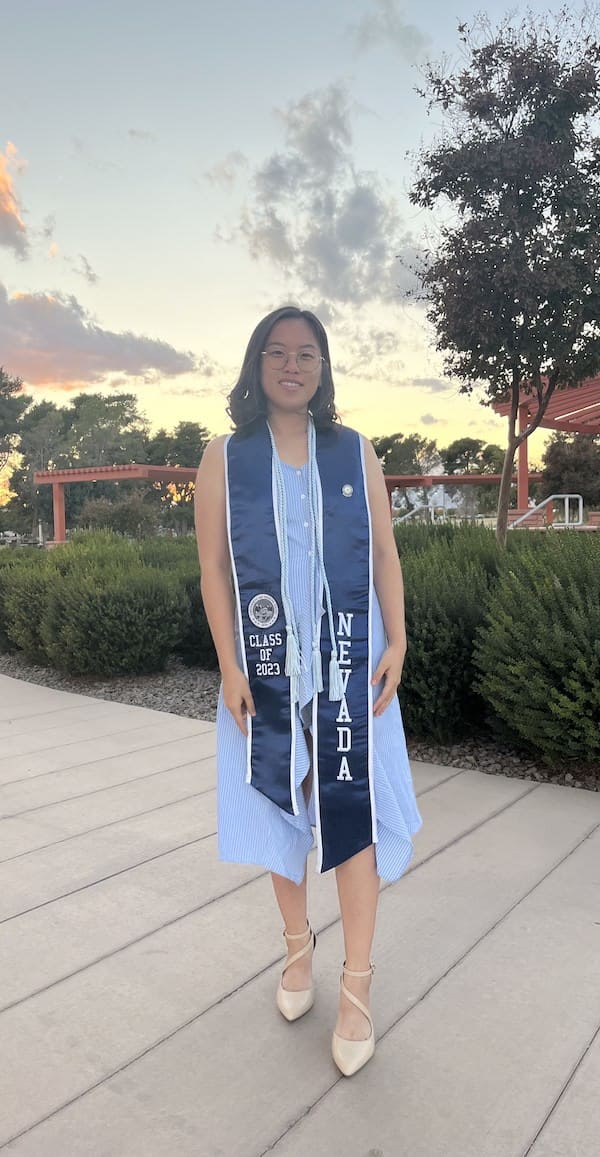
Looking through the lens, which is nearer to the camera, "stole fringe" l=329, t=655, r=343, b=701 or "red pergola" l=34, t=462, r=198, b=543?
"stole fringe" l=329, t=655, r=343, b=701

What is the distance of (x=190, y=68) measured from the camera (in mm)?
9125

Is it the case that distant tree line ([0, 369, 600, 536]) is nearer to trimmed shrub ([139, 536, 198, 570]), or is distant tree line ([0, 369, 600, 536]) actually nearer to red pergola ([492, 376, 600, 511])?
red pergola ([492, 376, 600, 511])

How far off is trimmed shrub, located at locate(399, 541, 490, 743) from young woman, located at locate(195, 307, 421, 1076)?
2.46m

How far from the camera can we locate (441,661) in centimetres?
447

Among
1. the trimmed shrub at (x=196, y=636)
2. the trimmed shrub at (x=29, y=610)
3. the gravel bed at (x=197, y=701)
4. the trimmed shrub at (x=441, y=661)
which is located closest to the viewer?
the gravel bed at (x=197, y=701)

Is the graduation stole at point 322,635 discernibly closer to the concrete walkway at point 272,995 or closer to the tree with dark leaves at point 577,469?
the concrete walkway at point 272,995

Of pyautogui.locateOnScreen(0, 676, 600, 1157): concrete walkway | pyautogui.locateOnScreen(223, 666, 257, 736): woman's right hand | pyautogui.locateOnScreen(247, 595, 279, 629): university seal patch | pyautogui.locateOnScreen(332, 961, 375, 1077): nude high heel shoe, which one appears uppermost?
pyautogui.locateOnScreen(247, 595, 279, 629): university seal patch

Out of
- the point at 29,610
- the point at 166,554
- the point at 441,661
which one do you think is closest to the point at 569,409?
the point at 166,554

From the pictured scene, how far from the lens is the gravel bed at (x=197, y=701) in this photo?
4.12 metres

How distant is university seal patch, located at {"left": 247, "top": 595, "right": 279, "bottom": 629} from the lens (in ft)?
5.99

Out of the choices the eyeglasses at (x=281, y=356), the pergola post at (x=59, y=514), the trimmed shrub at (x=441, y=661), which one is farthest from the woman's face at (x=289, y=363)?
the pergola post at (x=59, y=514)

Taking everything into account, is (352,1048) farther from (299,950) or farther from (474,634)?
(474,634)

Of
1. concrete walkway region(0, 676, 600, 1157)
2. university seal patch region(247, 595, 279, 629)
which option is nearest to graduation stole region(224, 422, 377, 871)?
university seal patch region(247, 595, 279, 629)

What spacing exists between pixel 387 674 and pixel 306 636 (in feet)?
0.75
